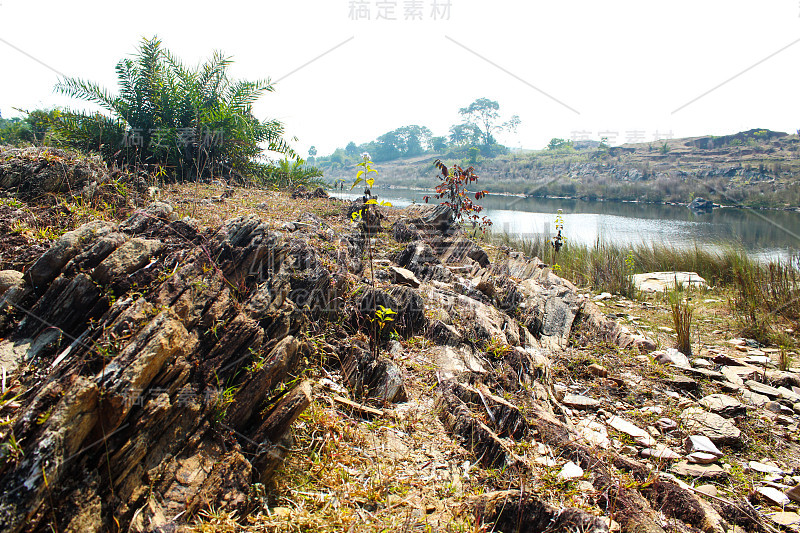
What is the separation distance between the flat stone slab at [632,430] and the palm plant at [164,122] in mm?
4763

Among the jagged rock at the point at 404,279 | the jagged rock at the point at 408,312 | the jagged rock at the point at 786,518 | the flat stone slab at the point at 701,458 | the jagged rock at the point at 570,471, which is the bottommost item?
the jagged rock at the point at 786,518

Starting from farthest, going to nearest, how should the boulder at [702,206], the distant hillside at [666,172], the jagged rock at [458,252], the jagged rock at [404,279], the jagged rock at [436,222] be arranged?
the distant hillside at [666,172]
the boulder at [702,206]
the jagged rock at [436,222]
the jagged rock at [458,252]
the jagged rock at [404,279]

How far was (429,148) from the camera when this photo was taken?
79062 mm

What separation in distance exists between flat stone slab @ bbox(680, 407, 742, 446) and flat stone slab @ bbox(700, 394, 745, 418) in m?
0.11

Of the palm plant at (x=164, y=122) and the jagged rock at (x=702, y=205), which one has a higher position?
the palm plant at (x=164, y=122)

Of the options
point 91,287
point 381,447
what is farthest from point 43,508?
point 381,447

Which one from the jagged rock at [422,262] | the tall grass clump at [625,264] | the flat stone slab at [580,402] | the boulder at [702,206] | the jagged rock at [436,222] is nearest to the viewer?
the flat stone slab at [580,402]

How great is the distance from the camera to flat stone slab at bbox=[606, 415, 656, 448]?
2.47 meters

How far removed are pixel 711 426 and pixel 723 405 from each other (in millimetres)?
410

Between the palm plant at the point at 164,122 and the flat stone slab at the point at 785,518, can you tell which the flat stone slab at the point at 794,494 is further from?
the palm plant at the point at 164,122

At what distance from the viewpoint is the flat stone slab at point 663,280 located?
6.73m

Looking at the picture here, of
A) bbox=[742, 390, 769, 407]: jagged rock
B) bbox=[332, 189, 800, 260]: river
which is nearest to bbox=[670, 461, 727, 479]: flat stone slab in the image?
bbox=[742, 390, 769, 407]: jagged rock

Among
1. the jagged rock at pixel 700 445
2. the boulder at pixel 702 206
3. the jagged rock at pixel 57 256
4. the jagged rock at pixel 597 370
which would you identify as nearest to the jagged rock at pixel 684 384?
the jagged rock at pixel 597 370

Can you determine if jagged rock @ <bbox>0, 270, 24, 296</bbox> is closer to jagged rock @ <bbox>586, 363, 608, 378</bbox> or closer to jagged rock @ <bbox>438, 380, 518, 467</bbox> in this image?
jagged rock @ <bbox>438, 380, 518, 467</bbox>
